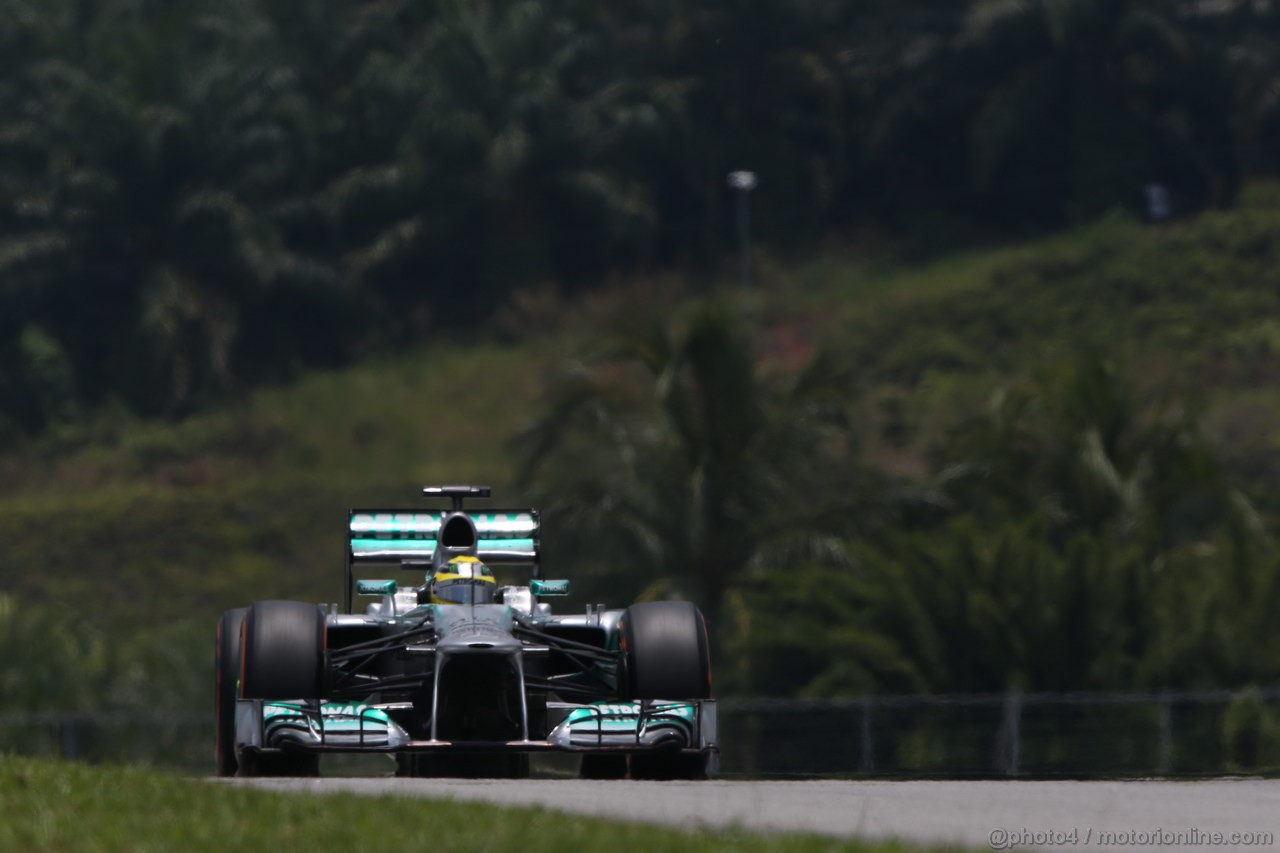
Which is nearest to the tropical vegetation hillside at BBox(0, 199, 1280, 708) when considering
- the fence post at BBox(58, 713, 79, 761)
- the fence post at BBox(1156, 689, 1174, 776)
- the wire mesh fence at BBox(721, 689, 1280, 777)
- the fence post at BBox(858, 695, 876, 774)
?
the wire mesh fence at BBox(721, 689, 1280, 777)

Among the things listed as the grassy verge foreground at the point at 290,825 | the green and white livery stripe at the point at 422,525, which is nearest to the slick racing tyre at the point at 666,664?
the green and white livery stripe at the point at 422,525

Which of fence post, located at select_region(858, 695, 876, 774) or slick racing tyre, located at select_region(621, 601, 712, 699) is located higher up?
slick racing tyre, located at select_region(621, 601, 712, 699)

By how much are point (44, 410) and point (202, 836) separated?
5026 centimetres

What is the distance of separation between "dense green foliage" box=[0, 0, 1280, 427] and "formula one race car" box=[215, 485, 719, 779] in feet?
132

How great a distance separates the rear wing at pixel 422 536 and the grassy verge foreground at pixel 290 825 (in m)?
4.95

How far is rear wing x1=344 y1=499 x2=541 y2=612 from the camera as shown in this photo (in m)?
14.6

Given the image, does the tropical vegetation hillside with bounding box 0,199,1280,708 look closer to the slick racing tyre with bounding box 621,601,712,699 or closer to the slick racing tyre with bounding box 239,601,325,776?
the slick racing tyre with bounding box 621,601,712,699

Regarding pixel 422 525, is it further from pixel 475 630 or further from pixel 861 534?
pixel 861 534

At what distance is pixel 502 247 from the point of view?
Answer: 5994cm

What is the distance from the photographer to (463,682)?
12453 mm

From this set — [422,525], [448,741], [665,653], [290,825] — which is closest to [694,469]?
[422,525]

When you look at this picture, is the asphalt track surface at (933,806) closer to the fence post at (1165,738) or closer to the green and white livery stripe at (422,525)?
the green and white livery stripe at (422,525)

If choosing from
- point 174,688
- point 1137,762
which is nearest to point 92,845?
point 1137,762

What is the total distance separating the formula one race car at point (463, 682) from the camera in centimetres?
1202
